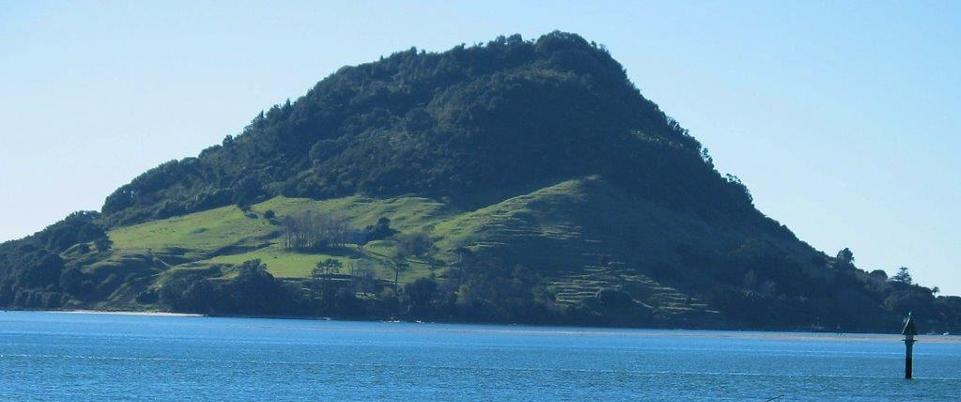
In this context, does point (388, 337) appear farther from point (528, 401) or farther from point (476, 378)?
point (528, 401)

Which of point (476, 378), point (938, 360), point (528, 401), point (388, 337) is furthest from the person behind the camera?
point (388, 337)

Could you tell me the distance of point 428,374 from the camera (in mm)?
121188

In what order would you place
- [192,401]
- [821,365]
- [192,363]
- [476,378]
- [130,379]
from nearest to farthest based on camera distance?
[192,401] < [130,379] < [476,378] < [192,363] < [821,365]

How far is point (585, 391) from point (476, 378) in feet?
42.3

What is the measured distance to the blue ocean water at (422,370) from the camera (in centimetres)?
10244

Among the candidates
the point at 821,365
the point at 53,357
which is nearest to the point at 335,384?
the point at 53,357

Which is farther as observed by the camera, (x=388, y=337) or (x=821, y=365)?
(x=388, y=337)

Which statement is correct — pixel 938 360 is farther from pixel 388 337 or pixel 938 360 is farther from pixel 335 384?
pixel 335 384

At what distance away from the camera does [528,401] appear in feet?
322

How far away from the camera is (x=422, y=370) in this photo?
12562cm

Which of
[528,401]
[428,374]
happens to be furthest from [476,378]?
[528,401]

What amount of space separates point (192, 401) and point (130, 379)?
16.7 meters

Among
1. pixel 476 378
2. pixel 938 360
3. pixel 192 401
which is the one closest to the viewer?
pixel 192 401

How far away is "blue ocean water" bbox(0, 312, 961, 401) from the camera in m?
102
